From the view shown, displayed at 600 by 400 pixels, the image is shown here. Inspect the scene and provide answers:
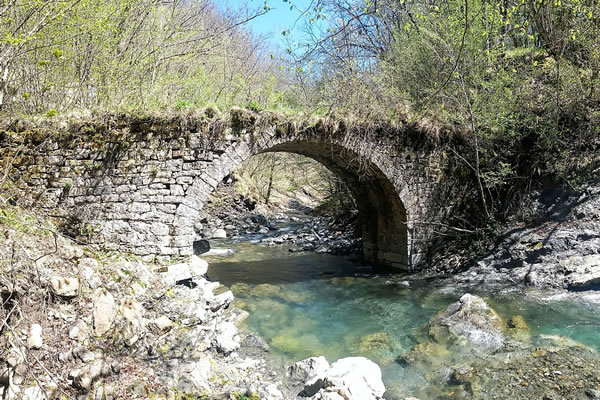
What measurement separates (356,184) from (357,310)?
3391 millimetres

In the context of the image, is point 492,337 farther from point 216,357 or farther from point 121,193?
point 121,193

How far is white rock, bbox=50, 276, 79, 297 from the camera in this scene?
3598 mm

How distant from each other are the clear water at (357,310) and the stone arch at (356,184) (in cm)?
69

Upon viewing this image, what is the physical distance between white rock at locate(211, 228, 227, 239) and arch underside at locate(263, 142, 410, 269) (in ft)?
15.9

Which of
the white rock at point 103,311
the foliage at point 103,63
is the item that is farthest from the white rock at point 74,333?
the foliage at point 103,63

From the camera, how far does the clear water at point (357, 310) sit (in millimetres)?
4820

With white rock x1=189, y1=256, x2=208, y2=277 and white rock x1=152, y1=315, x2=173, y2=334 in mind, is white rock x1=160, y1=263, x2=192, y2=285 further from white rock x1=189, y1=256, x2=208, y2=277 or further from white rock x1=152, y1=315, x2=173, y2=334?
white rock x1=152, y1=315, x2=173, y2=334

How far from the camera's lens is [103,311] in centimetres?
382

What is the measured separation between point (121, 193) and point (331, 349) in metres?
3.83

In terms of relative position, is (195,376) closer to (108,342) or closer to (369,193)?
(108,342)

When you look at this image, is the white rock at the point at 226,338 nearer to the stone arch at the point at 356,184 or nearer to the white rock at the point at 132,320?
the white rock at the point at 132,320

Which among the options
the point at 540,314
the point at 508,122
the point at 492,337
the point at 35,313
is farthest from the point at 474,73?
the point at 35,313

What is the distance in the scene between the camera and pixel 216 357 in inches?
166

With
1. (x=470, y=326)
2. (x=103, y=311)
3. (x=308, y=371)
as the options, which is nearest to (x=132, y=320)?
(x=103, y=311)
